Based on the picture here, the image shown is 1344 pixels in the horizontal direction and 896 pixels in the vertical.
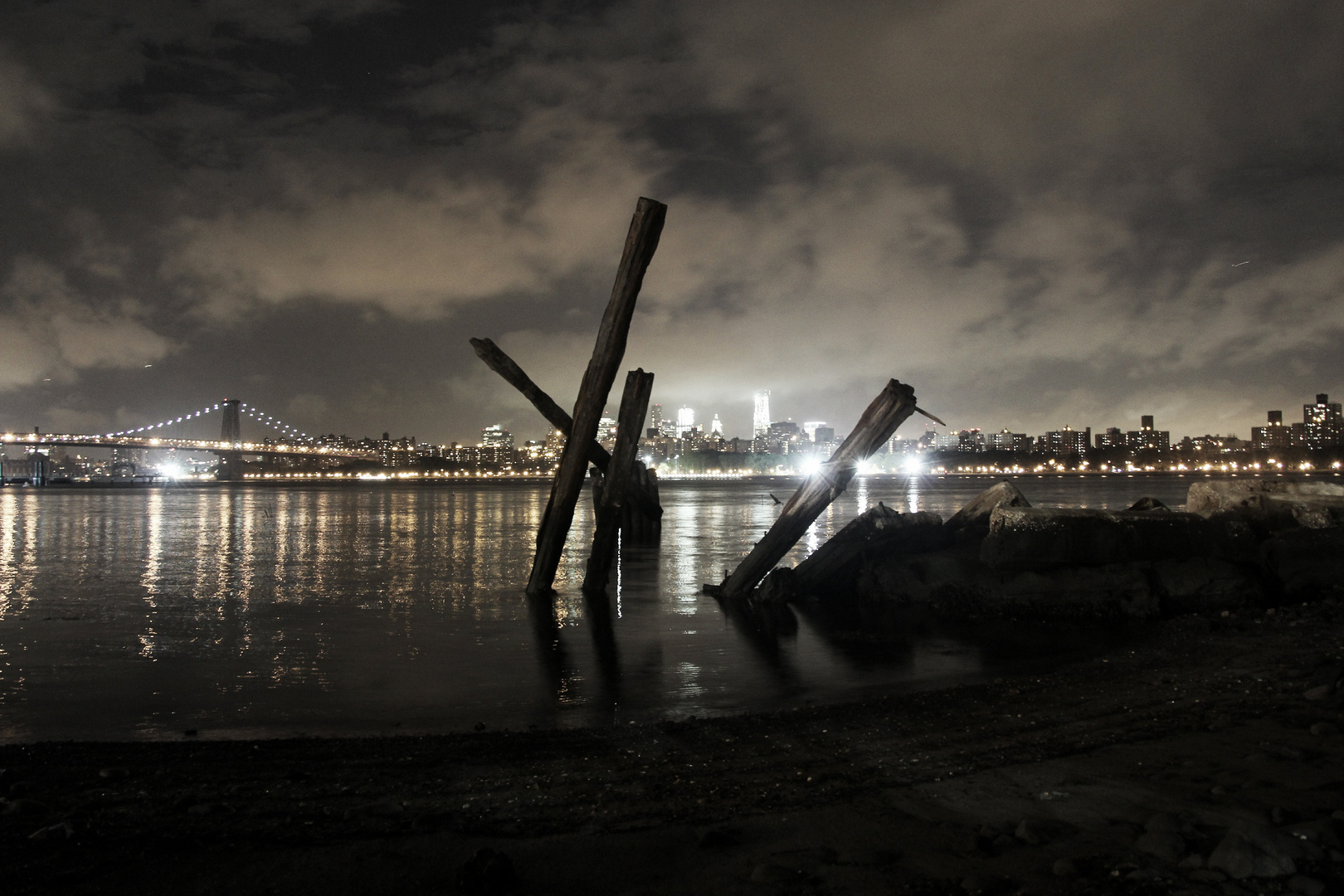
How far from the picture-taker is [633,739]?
611cm

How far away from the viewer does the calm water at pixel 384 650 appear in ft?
24.5

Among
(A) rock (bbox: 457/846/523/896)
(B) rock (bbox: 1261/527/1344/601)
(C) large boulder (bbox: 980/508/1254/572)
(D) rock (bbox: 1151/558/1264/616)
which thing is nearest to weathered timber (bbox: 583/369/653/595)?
(C) large boulder (bbox: 980/508/1254/572)

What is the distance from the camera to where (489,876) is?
A: 3.66 m

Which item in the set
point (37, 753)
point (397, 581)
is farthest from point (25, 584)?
point (37, 753)

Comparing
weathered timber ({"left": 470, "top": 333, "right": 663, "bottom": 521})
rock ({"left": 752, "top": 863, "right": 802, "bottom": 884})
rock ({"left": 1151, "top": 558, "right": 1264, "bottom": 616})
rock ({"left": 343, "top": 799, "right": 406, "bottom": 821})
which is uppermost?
weathered timber ({"left": 470, "top": 333, "right": 663, "bottom": 521})

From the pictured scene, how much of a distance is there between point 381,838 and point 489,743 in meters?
1.85

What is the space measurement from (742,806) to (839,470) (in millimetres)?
8431

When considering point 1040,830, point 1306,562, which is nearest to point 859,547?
point 1306,562

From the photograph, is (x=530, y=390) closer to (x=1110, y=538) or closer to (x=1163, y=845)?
(x=1110, y=538)

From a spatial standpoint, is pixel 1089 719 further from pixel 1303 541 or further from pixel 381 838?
pixel 1303 541

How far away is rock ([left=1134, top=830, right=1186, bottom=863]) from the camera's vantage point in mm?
3834

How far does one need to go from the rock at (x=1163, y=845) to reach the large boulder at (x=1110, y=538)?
788 cm

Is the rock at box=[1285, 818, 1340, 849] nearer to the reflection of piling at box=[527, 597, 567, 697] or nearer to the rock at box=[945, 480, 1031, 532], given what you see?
the reflection of piling at box=[527, 597, 567, 697]

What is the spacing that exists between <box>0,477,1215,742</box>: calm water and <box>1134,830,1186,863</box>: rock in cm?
381
